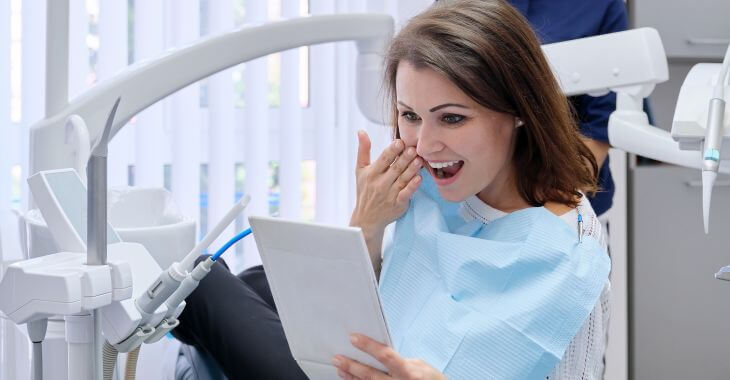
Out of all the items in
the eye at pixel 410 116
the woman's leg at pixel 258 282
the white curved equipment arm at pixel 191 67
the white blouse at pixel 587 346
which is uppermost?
the white curved equipment arm at pixel 191 67

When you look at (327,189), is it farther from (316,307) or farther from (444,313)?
(316,307)

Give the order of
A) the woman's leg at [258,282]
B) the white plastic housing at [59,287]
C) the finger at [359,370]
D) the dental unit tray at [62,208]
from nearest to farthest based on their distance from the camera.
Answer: the white plastic housing at [59,287] → the dental unit tray at [62,208] → the finger at [359,370] → the woman's leg at [258,282]

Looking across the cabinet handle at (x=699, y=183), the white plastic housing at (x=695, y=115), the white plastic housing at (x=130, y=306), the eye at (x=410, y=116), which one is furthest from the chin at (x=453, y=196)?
the cabinet handle at (x=699, y=183)

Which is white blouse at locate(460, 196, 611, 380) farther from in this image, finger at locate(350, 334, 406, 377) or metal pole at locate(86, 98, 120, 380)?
metal pole at locate(86, 98, 120, 380)

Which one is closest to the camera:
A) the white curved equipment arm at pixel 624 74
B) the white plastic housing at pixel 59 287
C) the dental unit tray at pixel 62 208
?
the white plastic housing at pixel 59 287

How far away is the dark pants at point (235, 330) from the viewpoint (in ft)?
4.56

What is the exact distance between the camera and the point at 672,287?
2.71 m

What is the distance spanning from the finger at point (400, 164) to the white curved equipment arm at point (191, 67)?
23 centimetres

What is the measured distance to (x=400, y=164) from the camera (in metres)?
1.28

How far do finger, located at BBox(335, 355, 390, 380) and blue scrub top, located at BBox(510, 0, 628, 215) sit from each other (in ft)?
2.98

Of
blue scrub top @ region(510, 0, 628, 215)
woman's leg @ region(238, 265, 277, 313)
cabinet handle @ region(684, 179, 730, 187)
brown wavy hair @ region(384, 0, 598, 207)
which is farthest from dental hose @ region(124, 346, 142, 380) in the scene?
cabinet handle @ region(684, 179, 730, 187)

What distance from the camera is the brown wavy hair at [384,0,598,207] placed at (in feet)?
3.88

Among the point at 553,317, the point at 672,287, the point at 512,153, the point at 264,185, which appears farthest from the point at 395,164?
the point at 672,287

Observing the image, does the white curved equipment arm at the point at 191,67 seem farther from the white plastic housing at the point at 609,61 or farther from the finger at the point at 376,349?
the finger at the point at 376,349
